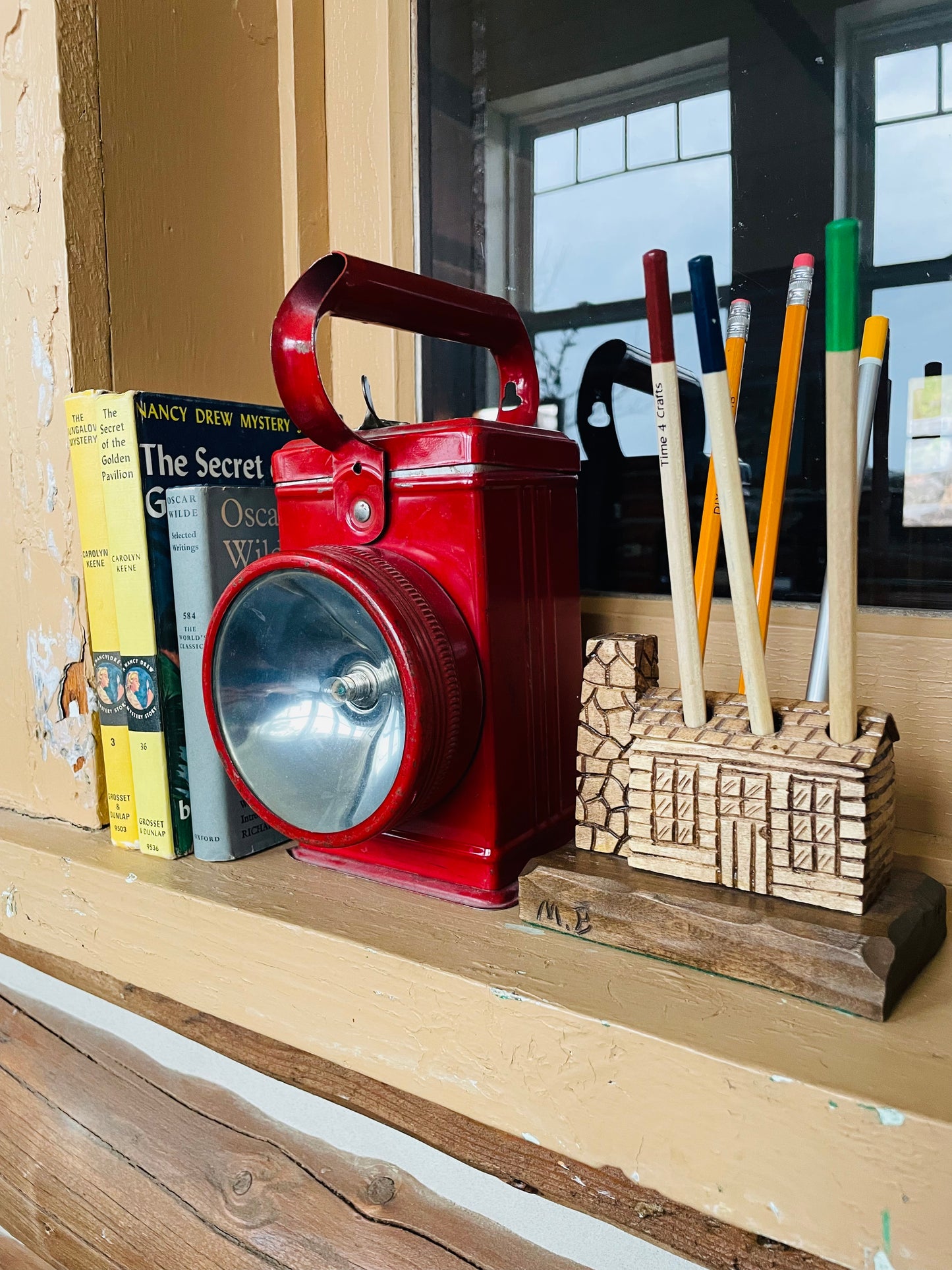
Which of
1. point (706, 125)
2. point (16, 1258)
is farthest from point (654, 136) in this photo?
point (16, 1258)

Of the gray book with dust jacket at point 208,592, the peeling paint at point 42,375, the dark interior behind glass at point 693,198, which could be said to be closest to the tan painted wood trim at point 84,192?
the peeling paint at point 42,375

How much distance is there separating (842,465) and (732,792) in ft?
0.67

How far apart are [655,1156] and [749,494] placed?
1.78ft

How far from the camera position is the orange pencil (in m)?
0.68

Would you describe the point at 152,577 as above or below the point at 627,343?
below

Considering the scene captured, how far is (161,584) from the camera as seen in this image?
2.69 ft

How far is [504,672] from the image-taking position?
70 cm

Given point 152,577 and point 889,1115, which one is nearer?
point 889,1115

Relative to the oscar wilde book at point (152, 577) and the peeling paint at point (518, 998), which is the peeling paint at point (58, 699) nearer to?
the oscar wilde book at point (152, 577)

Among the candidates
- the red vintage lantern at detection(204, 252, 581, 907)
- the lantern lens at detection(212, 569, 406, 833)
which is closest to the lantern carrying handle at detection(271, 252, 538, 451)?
the red vintage lantern at detection(204, 252, 581, 907)

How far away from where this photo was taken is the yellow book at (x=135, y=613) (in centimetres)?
81

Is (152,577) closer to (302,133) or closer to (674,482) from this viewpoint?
(674,482)

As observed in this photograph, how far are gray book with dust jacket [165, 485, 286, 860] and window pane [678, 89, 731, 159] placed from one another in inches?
19.6

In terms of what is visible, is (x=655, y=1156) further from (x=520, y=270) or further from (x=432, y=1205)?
(x=520, y=270)
